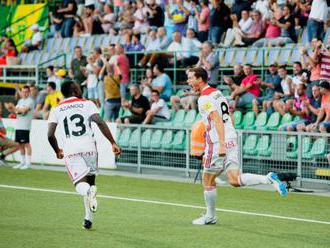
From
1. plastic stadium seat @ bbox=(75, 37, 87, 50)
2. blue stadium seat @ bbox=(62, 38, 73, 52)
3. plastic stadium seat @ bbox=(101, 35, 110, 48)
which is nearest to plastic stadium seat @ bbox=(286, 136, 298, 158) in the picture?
plastic stadium seat @ bbox=(101, 35, 110, 48)

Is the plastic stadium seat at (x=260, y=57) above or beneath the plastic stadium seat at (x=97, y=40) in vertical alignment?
beneath

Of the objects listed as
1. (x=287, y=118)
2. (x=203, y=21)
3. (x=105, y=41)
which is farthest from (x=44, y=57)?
(x=287, y=118)

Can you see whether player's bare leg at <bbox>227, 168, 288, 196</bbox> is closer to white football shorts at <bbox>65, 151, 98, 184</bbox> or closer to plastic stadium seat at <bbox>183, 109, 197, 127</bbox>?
white football shorts at <bbox>65, 151, 98, 184</bbox>

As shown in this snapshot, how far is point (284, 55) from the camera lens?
21859mm

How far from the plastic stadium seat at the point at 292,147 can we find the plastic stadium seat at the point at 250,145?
2.99 feet

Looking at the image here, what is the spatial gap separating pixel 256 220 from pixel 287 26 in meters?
10.3

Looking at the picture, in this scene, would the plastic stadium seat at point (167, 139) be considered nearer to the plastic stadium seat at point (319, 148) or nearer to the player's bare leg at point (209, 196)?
the plastic stadium seat at point (319, 148)

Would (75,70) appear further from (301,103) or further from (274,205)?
(274,205)

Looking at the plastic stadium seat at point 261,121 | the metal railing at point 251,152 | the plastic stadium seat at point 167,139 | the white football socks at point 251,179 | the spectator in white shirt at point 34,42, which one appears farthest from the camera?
the spectator in white shirt at point 34,42

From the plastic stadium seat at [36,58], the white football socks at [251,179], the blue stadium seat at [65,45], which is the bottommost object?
the white football socks at [251,179]

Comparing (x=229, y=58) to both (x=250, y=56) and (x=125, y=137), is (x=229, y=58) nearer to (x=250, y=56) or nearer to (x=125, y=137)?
(x=250, y=56)

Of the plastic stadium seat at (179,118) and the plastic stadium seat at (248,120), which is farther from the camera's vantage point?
the plastic stadium seat at (179,118)

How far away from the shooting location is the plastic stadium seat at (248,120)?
2036 cm

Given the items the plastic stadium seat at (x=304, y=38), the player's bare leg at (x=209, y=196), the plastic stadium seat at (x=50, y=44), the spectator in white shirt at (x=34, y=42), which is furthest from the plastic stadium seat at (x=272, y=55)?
the spectator in white shirt at (x=34, y=42)
